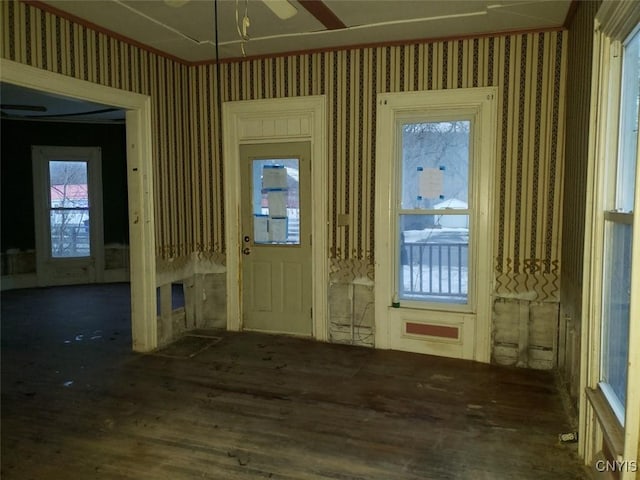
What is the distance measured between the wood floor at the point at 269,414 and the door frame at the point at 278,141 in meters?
0.37

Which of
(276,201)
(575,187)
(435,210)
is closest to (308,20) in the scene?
(276,201)

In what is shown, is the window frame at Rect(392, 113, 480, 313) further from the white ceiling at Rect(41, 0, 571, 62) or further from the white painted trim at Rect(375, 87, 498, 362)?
the white ceiling at Rect(41, 0, 571, 62)

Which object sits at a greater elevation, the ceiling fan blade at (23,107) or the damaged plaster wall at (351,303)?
the ceiling fan blade at (23,107)

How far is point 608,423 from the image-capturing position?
80.7 inches

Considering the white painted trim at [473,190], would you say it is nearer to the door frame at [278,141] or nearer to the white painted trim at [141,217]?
the door frame at [278,141]

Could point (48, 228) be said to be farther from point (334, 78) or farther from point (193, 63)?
point (334, 78)

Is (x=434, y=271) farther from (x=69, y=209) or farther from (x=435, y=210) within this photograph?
(x=69, y=209)

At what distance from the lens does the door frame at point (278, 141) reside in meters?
4.58

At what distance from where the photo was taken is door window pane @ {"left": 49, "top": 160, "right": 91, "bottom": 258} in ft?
26.0

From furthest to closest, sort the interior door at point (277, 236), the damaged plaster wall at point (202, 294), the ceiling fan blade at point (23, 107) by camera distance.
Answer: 1. the ceiling fan blade at point (23, 107)
2. the damaged plaster wall at point (202, 294)
3. the interior door at point (277, 236)

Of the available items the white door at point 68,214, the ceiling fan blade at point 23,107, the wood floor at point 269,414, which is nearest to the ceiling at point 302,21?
the wood floor at point 269,414

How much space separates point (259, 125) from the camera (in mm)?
4805

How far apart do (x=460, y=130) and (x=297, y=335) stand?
2.47 m

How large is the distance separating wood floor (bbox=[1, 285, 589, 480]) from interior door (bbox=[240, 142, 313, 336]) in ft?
1.01
